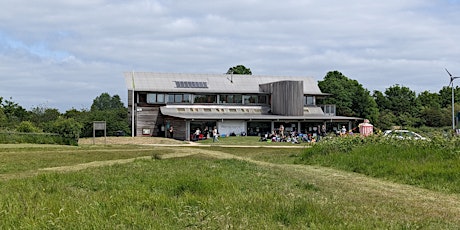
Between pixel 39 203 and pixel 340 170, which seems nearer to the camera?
pixel 39 203

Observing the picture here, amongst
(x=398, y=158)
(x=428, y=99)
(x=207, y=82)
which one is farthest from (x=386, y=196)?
(x=428, y=99)

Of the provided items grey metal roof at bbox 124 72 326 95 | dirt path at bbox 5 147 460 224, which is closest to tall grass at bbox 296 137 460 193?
dirt path at bbox 5 147 460 224

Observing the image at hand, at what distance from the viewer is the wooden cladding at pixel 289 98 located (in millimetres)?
59656

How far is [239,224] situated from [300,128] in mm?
53187

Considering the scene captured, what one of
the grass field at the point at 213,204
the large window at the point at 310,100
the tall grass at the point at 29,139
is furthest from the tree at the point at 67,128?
the grass field at the point at 213,204

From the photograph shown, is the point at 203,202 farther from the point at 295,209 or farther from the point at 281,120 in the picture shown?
the point at 281,120

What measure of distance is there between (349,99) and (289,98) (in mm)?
18046

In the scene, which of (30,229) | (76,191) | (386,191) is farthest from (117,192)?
(386,191)

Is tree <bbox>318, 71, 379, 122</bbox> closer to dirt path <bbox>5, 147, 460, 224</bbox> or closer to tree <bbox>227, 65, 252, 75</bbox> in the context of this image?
tree <bbox>227, 65, 252, 75</bbox>

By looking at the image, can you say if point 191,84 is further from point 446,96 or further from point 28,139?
point 446,96

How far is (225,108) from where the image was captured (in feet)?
200

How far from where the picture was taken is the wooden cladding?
2349 inches

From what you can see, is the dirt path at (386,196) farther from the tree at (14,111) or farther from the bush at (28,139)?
the tree at (14,111)

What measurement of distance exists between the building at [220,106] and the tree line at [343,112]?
3.61 m
